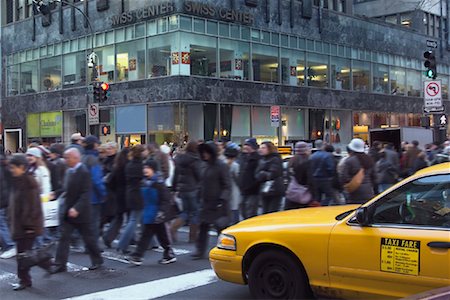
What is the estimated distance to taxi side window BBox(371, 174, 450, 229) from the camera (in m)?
4.45

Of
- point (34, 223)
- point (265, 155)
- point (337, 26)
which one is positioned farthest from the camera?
point (337, 26)

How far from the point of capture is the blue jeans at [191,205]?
8.95 metres

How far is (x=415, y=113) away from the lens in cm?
4147

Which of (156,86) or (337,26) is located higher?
Result: (337,26)

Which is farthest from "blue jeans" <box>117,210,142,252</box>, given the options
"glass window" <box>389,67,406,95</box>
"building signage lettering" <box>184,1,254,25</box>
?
"glass window" <box>389,67,406,95</box>

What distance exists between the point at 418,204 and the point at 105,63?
2828 cm

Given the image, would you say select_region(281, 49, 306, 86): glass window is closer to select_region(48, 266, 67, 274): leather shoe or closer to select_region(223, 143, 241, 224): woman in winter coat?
select_region(223, 143, 241, 224): woman in winter coat

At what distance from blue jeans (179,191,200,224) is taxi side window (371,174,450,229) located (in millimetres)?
4765

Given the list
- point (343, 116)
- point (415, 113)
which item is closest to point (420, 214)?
point (343, 116)

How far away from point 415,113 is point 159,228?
126 ft

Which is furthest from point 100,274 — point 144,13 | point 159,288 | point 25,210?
point 144,13

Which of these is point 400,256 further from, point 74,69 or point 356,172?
point 74,69

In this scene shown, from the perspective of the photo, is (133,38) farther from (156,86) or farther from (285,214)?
(285,214)

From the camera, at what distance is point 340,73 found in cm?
3528
